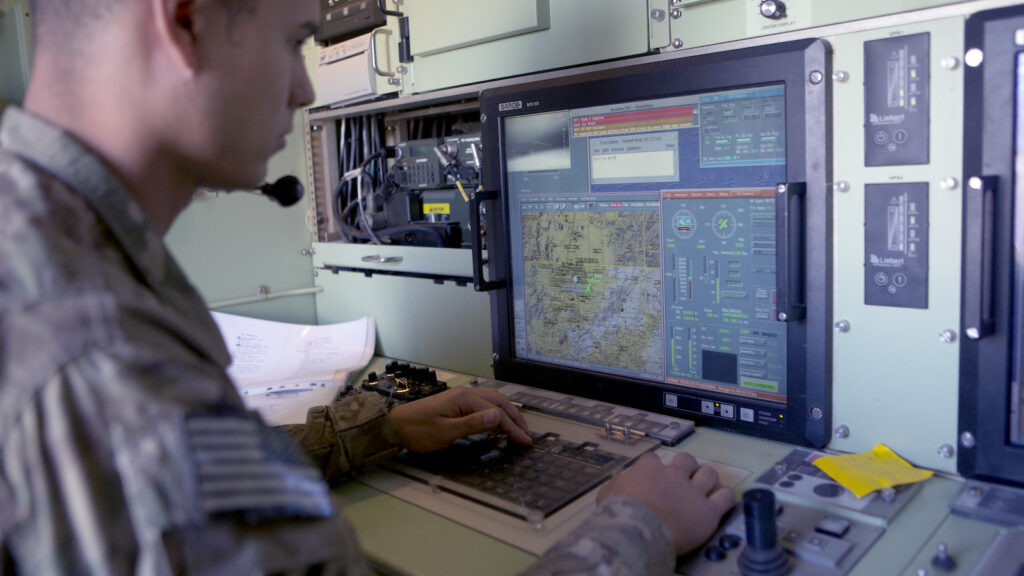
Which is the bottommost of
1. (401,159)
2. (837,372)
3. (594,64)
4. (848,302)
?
(837,372)

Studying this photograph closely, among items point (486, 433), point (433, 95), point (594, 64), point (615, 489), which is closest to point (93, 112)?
point (615, 489)

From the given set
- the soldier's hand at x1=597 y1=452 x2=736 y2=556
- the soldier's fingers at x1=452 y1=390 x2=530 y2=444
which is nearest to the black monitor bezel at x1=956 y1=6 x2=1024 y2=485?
the soldier's hand at x1=597 y1=452 x2=736 y2=556

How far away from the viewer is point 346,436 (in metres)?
1.15

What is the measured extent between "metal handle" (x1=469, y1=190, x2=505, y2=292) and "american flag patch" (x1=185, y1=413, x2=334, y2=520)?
92 cm

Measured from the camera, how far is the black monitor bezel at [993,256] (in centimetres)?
93

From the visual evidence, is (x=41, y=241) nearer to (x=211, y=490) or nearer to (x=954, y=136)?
(x=211, y=490)

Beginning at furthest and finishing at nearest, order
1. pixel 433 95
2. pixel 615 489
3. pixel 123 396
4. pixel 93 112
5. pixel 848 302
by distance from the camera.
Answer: pixel 433 95 < pixel 848 302 < pixel 615 489 < pixel 93 112 < pixel 123 396

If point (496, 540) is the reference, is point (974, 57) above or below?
above

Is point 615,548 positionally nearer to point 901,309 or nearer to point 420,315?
point 901,309

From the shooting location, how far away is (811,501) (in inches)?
38.2

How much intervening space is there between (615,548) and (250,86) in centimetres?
58

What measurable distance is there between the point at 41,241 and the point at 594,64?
3.40ft

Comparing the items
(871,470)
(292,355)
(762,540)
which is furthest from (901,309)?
(292,355)

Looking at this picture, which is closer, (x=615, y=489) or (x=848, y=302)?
(x=615, y=489)
